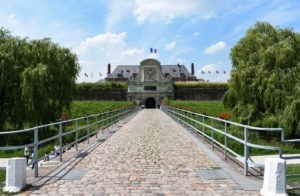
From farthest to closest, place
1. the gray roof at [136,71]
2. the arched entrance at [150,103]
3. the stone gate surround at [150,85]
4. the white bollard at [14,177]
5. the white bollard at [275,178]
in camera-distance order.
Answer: the gray roof at [136,71], the arched entrance at [150,103], the stone gate surround at [150,85], the white bollard at [14,177], the white bollard at [275,178]

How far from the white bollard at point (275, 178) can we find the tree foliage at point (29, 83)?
1683cm

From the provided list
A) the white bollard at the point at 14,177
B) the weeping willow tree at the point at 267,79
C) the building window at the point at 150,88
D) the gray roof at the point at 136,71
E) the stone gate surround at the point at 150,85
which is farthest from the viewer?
the gray roof at the point at 136,71

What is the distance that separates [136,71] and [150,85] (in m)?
13.3

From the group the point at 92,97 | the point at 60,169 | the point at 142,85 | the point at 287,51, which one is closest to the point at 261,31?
the point at 287,51

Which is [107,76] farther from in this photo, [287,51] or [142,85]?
[287,51]

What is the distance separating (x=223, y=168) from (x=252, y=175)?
89cm

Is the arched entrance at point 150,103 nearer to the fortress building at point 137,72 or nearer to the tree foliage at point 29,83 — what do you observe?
the fortress building at point 137,72

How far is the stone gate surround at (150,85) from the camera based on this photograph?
223 ft

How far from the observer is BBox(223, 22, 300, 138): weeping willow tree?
21.2 metres

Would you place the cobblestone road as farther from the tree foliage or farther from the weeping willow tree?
the weeping willow tree

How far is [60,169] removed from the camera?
7602 mm

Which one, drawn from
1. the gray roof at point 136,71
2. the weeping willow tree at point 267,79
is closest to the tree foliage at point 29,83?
the weeping willow tree at point 267,79

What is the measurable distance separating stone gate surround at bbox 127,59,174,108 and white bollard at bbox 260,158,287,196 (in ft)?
204

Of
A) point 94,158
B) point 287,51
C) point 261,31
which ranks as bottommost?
point 94,158
